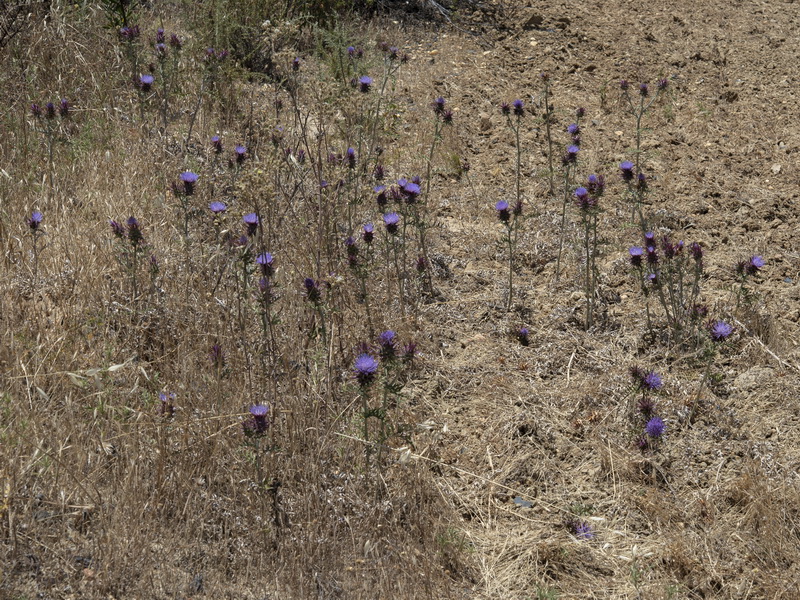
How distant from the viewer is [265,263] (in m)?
2.98

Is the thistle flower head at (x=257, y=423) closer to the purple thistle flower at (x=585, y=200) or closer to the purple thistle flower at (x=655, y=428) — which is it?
the purple thistle flower at (x=655, y=428)

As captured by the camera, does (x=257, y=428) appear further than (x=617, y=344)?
No

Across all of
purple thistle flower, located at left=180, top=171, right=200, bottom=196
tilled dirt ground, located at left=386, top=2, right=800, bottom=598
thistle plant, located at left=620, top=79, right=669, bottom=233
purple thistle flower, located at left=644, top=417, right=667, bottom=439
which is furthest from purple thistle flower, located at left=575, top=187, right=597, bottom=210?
purple thistle flower, located at left=180, top=171, right=200, bottom=196

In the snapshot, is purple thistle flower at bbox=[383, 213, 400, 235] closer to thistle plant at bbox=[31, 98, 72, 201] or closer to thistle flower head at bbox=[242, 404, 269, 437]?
thistle flower head at bbox=[242, 404, 269, 437]

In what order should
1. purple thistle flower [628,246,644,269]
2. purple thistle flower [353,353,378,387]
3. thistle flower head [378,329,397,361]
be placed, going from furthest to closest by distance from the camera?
1. purple thistle flower [628,246,644,269]
2. thistle flower head [378,329,397,361]
3. purple thistle flower [353,353,378,387]

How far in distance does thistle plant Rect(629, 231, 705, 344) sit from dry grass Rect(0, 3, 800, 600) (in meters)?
0.13

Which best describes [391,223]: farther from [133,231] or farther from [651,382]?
[651,382]

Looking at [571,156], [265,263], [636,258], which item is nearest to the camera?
[265,263]

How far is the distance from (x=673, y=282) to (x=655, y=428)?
3.09ft

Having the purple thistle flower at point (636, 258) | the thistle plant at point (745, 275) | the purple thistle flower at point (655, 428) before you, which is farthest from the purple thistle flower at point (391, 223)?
the thistle plant at point (745, 275)

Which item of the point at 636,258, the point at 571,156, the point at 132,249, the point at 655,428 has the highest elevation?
the point at 571,156

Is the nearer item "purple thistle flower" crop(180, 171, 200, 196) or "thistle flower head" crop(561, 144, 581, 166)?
"purple thistle flower" crop(180, 171, 200, 196)

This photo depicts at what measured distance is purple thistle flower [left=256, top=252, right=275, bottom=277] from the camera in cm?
298

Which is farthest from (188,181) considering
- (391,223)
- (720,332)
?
(720,332)
